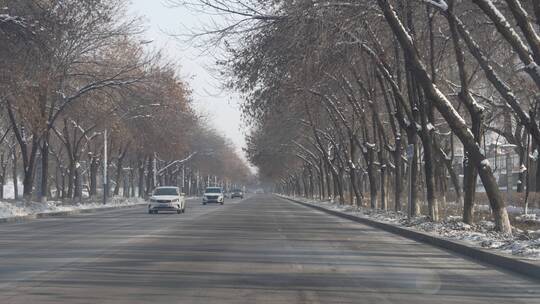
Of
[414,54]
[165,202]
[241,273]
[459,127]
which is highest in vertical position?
[414,54]

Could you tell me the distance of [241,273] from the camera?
13.6 m

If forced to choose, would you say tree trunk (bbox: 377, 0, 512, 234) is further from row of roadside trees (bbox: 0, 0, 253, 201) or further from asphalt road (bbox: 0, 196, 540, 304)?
row of roadside trees (bbox: 0, 0, 253, 201)

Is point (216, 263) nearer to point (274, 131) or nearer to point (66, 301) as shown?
point (66, 301)

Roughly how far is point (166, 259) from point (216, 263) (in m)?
1.24

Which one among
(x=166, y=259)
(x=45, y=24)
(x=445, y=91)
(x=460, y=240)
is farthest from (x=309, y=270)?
(x=445, y=91)

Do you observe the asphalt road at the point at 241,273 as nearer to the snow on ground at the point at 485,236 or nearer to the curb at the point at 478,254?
the curb at the point at 478,254

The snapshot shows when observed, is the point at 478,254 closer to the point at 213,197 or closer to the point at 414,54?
the point at 414,54

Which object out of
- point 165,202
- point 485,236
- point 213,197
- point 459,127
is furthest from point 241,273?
point 213,197

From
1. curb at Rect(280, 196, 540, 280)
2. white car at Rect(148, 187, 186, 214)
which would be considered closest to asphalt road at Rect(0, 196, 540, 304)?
curb at Rect(280, 196, 540, 280)

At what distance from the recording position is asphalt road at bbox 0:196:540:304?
35.8 ft

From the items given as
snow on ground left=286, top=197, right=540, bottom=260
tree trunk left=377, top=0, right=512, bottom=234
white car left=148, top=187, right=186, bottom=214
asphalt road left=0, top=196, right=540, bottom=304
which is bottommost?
asphalt road left=0, top=196, right=540, bottom=304

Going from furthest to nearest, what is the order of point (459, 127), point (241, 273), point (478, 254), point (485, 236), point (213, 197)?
point (213, 197), point (459, 127), point (485, 236), point (478, 254), point (241, 273)

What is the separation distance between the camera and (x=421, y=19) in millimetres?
29062

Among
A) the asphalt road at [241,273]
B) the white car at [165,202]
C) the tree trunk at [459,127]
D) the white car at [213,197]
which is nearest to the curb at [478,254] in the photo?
the asphalt road at [241,273]
